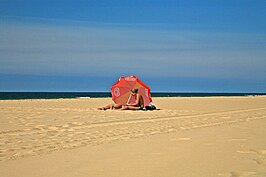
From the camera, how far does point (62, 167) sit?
18.0 feet

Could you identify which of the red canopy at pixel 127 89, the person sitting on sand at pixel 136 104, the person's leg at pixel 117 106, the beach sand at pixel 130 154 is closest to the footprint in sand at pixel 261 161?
the beach sand at pixel 130 154

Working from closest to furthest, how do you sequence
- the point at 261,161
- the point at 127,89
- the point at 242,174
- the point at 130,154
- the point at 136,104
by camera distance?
the point at 242,174 → the point at 261,161 → the point at 130,154 → the point at 136,104 → the point at 127,89

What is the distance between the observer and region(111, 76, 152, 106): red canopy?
2067cm

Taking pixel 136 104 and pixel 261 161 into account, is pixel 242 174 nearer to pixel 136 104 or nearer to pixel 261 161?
pixel 261 161

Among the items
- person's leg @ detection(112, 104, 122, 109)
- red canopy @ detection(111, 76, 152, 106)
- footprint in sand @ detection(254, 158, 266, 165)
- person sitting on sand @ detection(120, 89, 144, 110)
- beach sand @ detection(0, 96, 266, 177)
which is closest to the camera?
beach sand @ detection(0, 96, 266, 177)

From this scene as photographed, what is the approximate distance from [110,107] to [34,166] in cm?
1552

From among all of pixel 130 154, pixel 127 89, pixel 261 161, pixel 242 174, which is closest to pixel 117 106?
pixel 127 89

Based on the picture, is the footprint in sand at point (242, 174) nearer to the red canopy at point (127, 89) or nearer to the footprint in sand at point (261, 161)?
the footprint in sand at point (261, 161)

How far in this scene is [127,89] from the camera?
20.8 metres

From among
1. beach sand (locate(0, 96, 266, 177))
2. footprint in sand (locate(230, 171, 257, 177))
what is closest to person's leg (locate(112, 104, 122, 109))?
beach sand (locate(0, 96, 266, 177))

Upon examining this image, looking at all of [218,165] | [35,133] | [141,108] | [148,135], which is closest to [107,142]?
[148,135]

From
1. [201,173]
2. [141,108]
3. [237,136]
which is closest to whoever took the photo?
[201,173]

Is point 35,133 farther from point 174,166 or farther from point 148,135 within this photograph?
point 174,166

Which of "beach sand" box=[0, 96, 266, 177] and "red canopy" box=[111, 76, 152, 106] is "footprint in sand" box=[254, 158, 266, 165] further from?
"red canopy" box=[111, 76, 152, 106]
